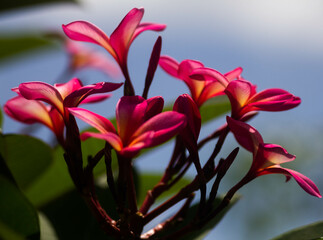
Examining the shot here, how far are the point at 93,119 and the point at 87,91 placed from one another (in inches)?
3.0

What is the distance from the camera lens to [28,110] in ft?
2.98

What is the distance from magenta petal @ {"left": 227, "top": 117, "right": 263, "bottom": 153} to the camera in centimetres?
73

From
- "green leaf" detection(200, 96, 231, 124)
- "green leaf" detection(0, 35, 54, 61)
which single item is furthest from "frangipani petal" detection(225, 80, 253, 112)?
"green leaf" detection(0, 35, 54, 61)

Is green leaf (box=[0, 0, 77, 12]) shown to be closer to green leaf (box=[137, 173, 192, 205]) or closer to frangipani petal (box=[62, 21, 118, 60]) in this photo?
frangipani petal (box=[62, 21, 118, 60])

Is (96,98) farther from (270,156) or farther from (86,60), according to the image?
(86,60)

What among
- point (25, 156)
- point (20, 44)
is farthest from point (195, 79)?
point (20, 44)

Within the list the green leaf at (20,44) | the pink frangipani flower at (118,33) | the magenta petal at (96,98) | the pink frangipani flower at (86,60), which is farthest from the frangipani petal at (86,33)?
the pink frangipani flower at (86,60)

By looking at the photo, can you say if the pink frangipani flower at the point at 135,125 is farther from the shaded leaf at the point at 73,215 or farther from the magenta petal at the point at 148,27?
the shaded leaf at the point at 73,215

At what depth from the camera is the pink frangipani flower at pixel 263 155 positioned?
2.40 feet

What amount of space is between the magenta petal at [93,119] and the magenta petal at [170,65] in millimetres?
305

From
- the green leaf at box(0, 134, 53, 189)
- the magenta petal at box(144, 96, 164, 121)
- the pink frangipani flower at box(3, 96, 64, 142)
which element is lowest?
the green leaf at box(0, 134, 53, 189)

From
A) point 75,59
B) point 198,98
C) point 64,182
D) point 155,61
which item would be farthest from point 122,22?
point 75,59

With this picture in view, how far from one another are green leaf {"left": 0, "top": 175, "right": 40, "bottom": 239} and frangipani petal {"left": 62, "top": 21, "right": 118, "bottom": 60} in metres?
0.30

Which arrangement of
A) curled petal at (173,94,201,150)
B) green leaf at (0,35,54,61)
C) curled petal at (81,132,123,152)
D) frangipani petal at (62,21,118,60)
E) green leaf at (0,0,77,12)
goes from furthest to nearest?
1. green leaf at (0,35,54,61)
2. green leaf at (0,0,77,12)
3. frangipani petal at (62,21,118,60)
4. curled petal at (173,94,201,150)
5. curled petal at (81,132,123,152)
